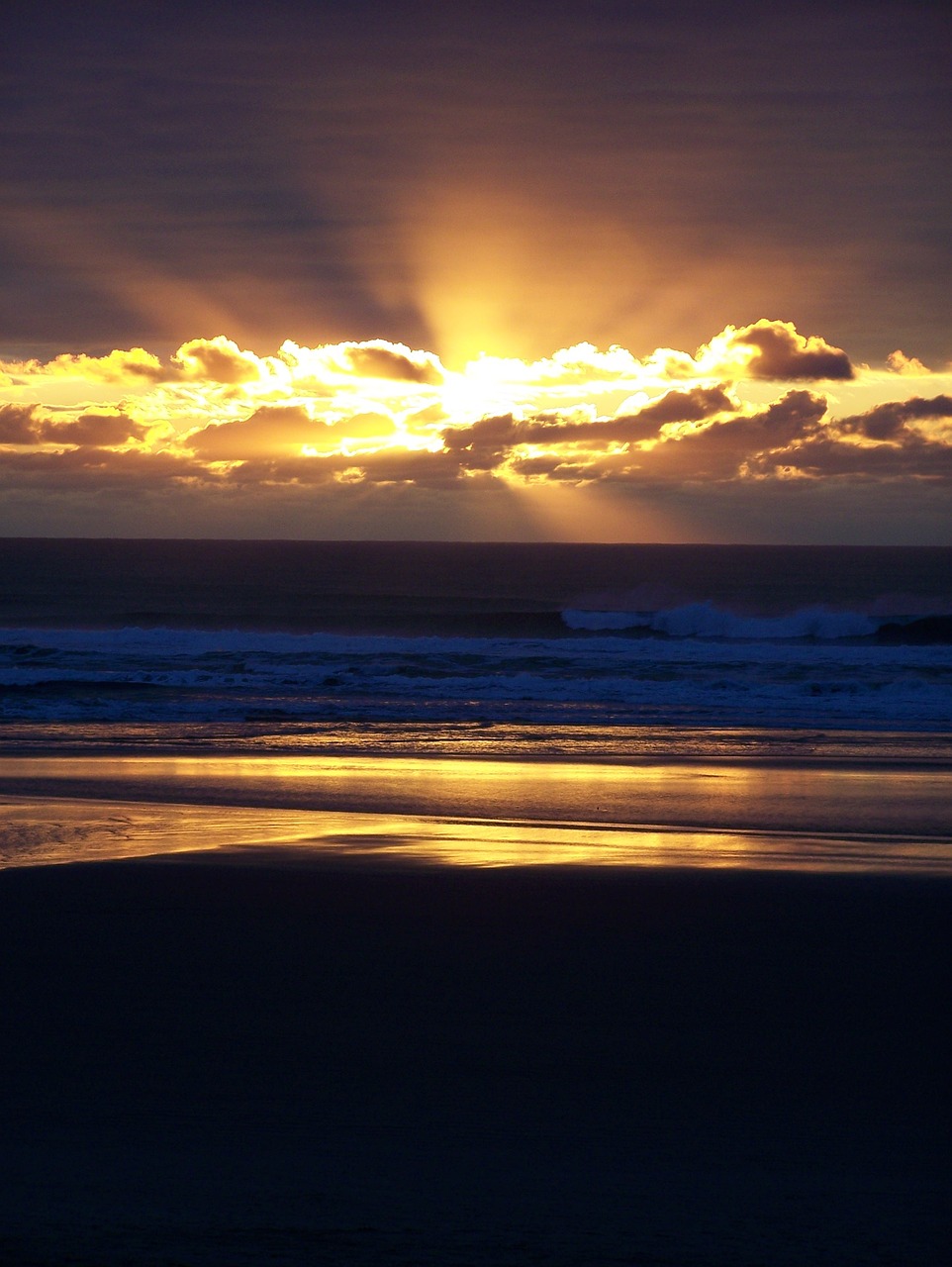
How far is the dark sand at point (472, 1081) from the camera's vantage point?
384 centimetres

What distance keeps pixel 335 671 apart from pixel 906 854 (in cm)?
1866

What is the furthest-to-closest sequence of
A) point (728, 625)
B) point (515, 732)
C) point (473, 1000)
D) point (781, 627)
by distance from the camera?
point (728, 625), point (781, 627), point (515, 732), point (473, 1000)

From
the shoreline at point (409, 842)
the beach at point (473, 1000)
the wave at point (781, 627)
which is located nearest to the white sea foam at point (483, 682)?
the beach at point (473, 1000)

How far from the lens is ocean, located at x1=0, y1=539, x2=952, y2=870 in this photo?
11.1m

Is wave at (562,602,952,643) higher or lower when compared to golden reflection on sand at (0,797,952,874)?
higher

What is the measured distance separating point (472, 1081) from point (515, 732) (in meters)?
13.8

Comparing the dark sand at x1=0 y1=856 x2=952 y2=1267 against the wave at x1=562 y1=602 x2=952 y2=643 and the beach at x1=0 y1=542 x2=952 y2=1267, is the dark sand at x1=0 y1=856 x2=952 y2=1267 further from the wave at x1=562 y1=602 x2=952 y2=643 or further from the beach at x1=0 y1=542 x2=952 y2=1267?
the wave at x1=562 y1=602 x2=952 y2=643

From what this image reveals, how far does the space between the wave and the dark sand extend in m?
34.6

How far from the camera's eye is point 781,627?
42.0m

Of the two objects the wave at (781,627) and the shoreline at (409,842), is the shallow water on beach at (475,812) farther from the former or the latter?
the wave at (781,627)

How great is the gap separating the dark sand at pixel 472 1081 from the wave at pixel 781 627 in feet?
114

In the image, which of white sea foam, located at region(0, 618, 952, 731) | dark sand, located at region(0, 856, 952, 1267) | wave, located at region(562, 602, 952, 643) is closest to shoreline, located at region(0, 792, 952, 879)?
dark sand, located at region(0, 856, 952, 1267)

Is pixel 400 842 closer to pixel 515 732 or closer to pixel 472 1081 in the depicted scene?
pixel 472 1081

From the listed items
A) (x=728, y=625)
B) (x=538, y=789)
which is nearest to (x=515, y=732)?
(x=538, y=789)
